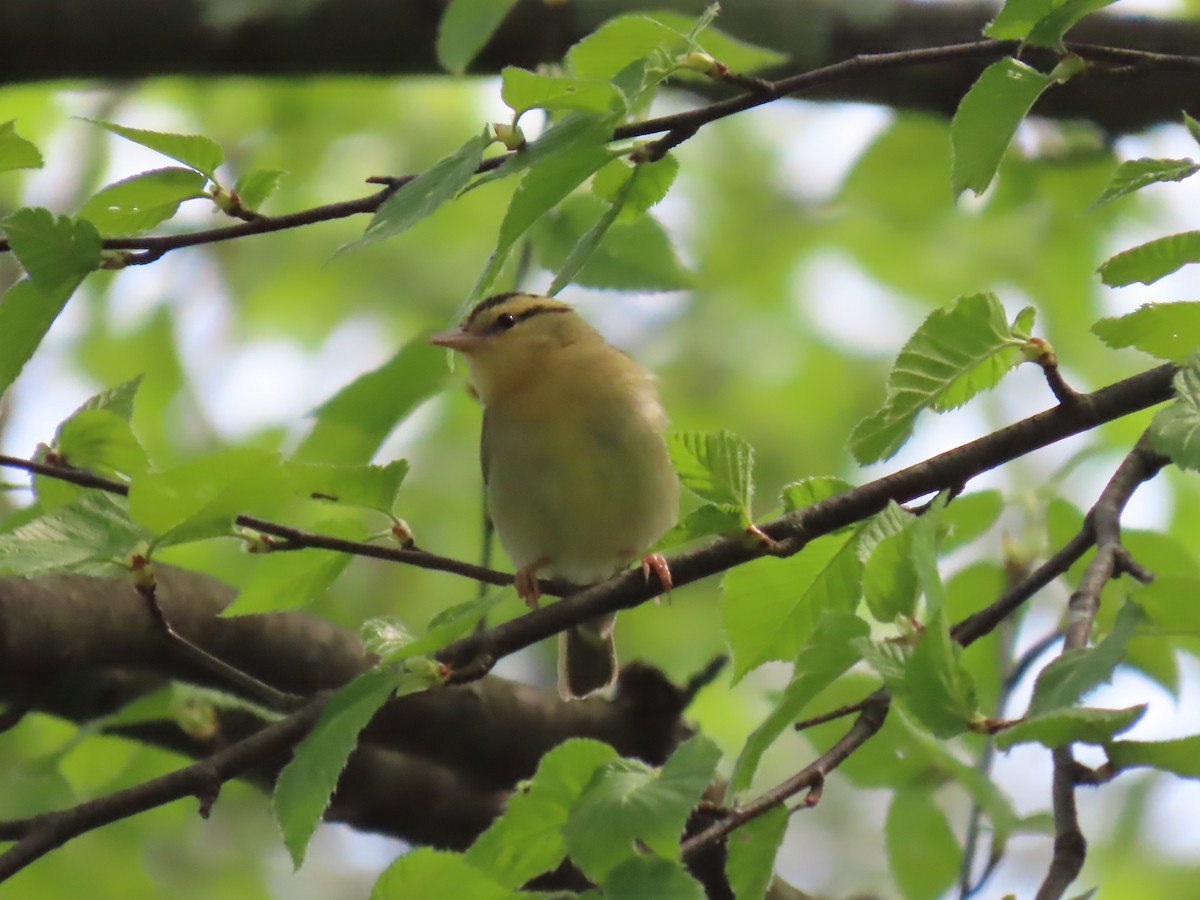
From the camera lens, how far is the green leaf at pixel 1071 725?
1794mm

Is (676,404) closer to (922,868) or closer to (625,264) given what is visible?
(625,264)

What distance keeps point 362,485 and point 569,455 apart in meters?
2.47

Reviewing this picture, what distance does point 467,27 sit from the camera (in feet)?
9.11

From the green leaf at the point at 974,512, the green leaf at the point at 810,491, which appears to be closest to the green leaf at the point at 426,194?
the green leaf at the point at 810,491

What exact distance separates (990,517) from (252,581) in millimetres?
1793

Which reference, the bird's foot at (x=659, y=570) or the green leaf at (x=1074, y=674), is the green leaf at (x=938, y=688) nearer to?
the green leaf at (x=1074, y=674)

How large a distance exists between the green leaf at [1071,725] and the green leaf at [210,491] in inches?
39.3

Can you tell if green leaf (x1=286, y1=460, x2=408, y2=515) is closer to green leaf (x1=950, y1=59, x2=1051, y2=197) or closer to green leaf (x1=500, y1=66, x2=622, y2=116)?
green leaf (x1=500, y1=66, x2=622, y2=116)

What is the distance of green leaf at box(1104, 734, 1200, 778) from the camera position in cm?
191

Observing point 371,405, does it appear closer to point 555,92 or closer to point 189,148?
point 189,148

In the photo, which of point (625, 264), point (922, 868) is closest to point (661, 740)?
point (922, 868)

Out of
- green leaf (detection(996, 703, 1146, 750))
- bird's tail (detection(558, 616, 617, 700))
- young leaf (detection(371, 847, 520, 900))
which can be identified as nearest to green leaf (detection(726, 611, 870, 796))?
green leaf (detection(996, 703, 1146, 750))

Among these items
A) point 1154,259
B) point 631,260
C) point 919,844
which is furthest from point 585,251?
point 919,844

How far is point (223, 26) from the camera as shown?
4.91 m
